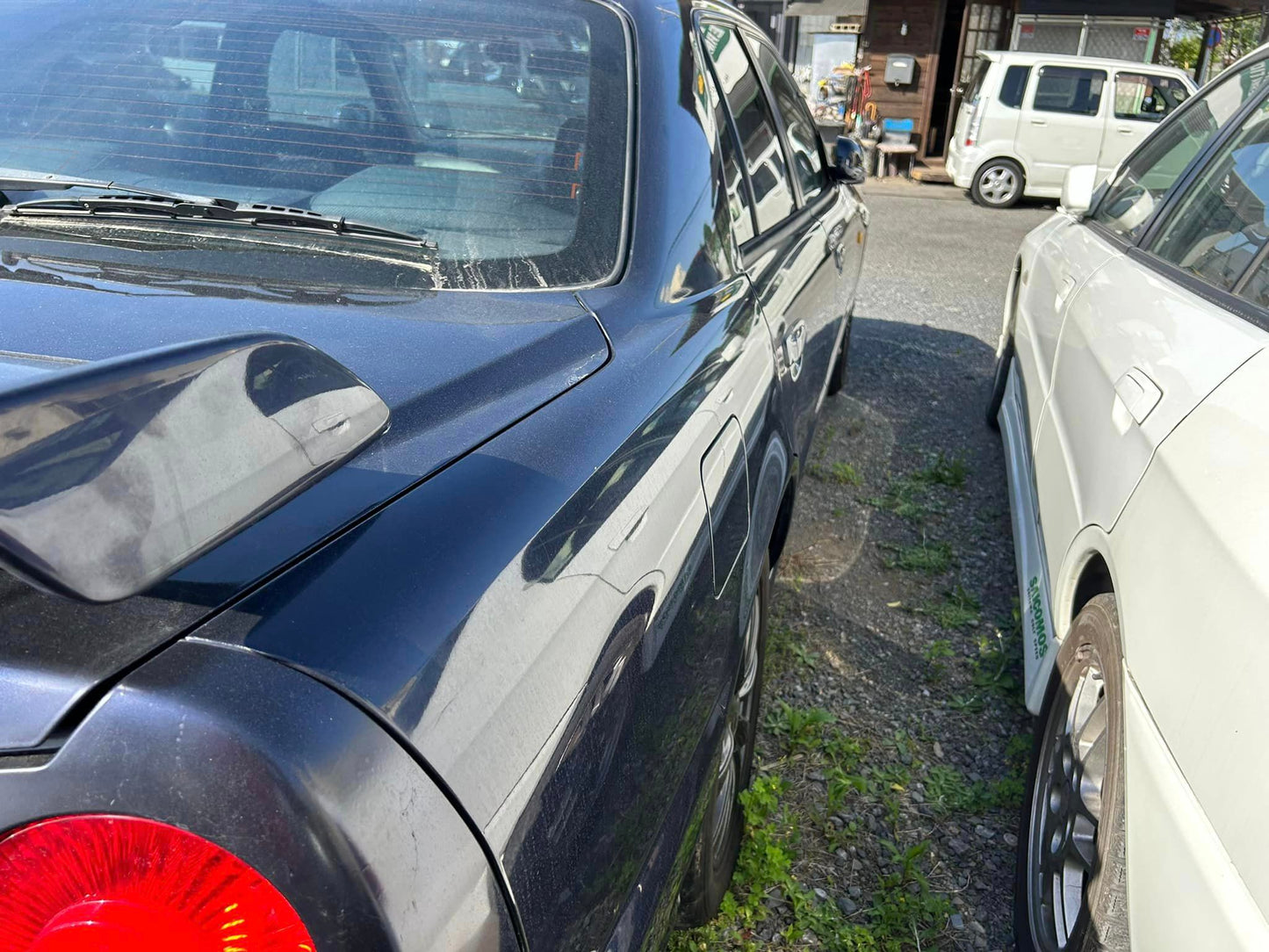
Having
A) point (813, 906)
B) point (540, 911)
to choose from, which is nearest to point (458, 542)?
point (540, 911)

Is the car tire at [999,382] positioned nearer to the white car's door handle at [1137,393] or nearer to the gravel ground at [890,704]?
the gravel ground at [890,704]

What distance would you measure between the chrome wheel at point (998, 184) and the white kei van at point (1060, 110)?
0.08 m

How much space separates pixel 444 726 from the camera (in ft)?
2.84

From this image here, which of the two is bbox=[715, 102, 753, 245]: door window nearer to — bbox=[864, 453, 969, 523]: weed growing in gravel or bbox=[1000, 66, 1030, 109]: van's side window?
bbox=[864, 453, 969, 523]: weed growing in gravel

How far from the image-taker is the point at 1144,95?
12.2 meters

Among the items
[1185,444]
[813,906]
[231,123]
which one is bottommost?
[813,906]

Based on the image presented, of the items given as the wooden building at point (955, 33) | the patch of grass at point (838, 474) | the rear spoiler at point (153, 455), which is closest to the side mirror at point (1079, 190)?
the patch of grass at point (838, 474)

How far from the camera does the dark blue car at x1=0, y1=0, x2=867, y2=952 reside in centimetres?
78

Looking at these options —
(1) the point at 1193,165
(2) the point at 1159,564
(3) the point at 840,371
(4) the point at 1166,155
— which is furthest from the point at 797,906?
(3) the point at 840,371

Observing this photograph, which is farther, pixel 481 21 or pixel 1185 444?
pixel 481 21

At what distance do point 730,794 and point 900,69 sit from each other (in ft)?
51.5

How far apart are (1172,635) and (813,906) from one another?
1.08m

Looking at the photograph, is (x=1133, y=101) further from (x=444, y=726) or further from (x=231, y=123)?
(x=444, y=726)

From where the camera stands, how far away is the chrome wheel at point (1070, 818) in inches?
75.5
